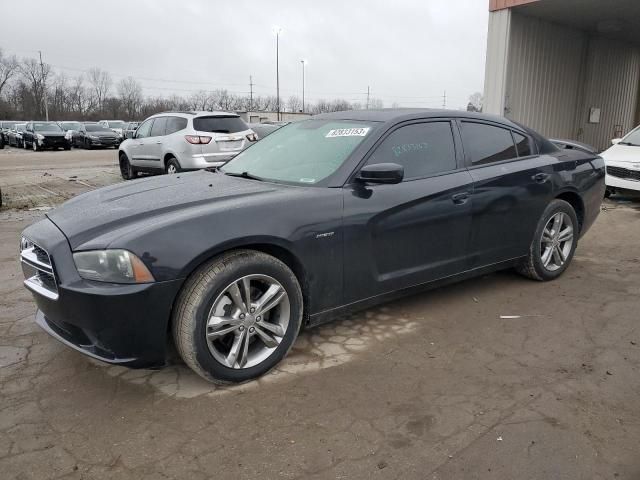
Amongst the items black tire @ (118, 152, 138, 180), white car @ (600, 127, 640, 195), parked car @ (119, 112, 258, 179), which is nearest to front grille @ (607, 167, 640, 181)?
white car @ (600, 127, 640, 195)

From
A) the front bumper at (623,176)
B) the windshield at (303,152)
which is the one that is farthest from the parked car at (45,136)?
the windshield at (303,152)

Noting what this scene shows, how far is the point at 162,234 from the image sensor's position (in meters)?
2.66

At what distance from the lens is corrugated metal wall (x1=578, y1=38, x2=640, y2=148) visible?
14.2 metres

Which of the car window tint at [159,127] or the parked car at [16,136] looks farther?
the parked car at [16,136]

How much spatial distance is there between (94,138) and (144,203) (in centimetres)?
2763

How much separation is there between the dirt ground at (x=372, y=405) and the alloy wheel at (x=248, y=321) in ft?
0.59

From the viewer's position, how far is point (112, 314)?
2.56m

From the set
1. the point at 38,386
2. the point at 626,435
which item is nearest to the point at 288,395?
the point at 38,386

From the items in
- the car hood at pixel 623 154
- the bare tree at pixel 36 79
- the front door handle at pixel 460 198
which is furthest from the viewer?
the bare tree at pixel 36 79

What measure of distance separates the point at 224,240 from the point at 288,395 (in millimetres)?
919

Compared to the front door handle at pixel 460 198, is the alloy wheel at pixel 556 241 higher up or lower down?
lower down

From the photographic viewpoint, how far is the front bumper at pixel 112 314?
256 cm

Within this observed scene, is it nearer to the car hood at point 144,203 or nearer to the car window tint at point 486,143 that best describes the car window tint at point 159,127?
the car hood at point 144,203

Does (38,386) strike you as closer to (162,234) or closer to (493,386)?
(162,234)
